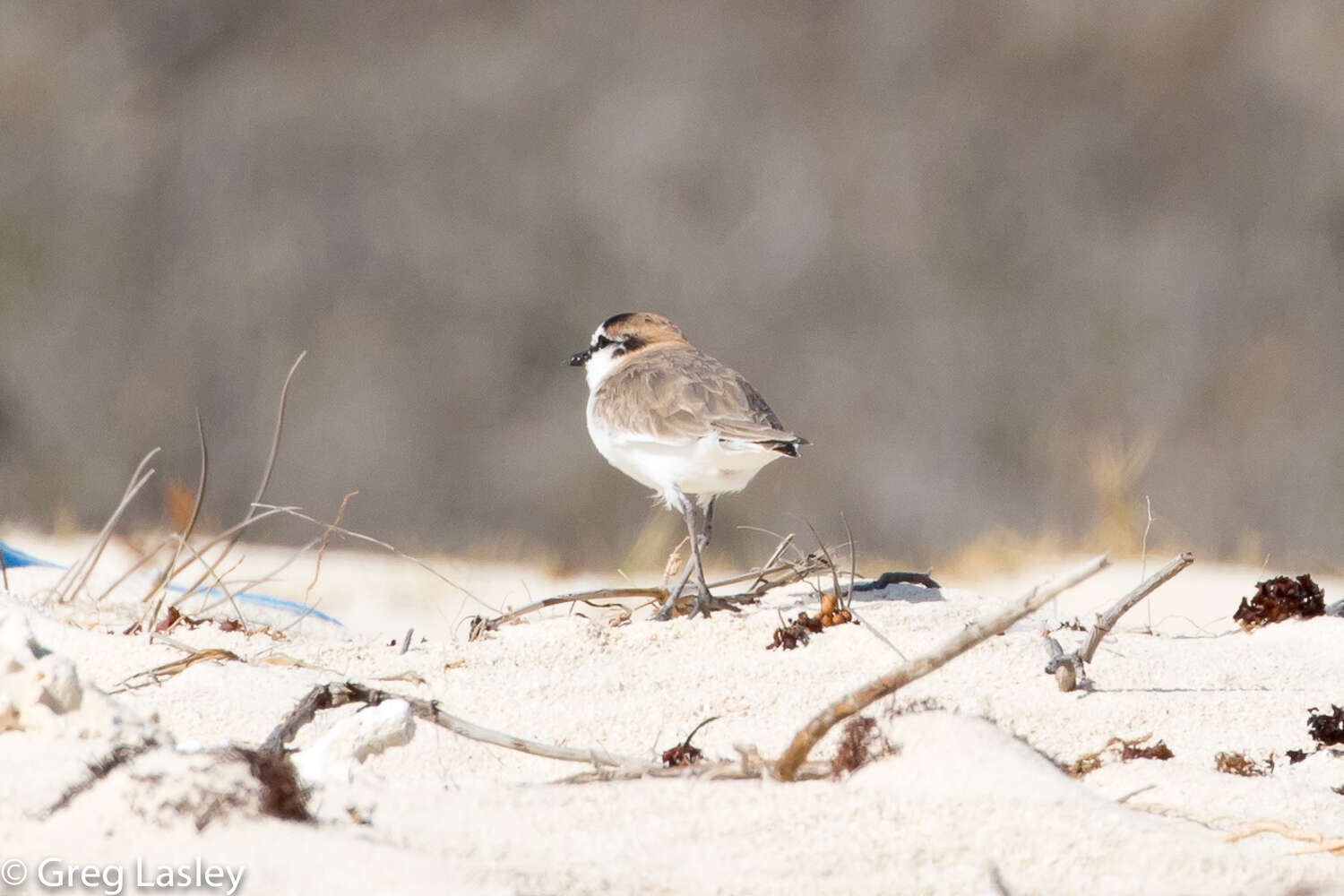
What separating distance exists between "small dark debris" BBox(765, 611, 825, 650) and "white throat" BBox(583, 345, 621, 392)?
1.84 meters

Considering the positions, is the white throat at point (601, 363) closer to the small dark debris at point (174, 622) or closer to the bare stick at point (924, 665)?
the small dark debris at point (174, 622)

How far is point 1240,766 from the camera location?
257 centimetres

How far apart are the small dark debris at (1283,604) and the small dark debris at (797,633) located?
4.20 ft

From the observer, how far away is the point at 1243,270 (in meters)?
14.1

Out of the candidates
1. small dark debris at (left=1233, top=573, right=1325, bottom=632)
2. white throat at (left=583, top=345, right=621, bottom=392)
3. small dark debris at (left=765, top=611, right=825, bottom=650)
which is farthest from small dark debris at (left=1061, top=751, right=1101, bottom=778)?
white throat at (left=583, top=345, right=621, bottom=392)

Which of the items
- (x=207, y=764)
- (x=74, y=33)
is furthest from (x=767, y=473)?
(x=207, y=764)

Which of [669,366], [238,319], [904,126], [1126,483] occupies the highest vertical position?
[904,126]

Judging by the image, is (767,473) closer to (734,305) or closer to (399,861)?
(734,305)

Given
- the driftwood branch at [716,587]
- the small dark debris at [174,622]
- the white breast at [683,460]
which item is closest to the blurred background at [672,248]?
the white breast at [683,460]

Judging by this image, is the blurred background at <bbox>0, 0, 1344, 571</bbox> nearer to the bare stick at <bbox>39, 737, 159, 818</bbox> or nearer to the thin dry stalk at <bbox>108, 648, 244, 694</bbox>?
the thin dry stalk at <bbox>108, 648, 244, 694</bbox>

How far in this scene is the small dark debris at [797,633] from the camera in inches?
135

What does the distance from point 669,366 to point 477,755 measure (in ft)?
7.36

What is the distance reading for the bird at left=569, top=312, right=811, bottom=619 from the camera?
13.9 feet

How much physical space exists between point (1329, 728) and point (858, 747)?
1.14 metres
